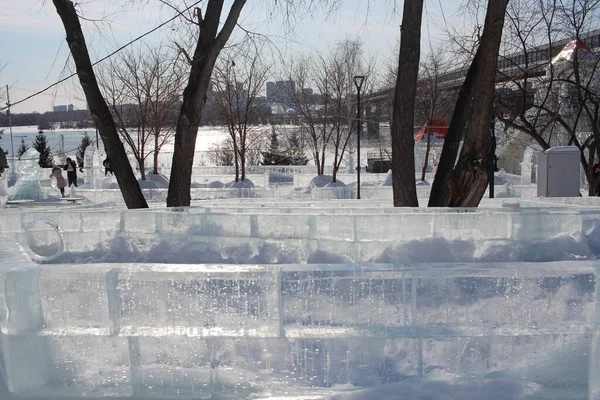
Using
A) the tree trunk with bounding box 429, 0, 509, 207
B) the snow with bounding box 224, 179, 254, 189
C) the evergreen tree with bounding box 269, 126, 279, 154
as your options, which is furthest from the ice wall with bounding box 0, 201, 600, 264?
the evergreen tree with bounding box 269, 126, 279, 154

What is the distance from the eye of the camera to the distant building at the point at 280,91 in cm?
3688

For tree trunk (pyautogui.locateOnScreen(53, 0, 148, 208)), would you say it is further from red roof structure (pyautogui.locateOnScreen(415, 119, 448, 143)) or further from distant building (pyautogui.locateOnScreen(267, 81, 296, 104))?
distant building (pyautogui.locateOnScreen(267, 81, 296, 104))

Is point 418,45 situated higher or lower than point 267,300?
higher

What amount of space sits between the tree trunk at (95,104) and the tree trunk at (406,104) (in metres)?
4.41

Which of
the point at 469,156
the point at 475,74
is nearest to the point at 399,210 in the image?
the point at 469,156

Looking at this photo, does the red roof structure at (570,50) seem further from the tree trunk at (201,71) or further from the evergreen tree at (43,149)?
the evergreen tree at (43,149)

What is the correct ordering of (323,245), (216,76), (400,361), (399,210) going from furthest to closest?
(216,76)
(399,210)
(323,245)
(400,361)

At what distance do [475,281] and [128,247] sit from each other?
5164 mm

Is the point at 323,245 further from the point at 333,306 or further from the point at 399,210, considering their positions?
the point at 333,306

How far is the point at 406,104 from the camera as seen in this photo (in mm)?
10133

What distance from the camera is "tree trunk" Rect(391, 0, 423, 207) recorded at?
9984 millimetres

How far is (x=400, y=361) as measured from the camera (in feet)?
13.6

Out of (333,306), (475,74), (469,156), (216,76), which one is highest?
(216,76)

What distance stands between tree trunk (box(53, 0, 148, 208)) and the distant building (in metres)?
25.9
